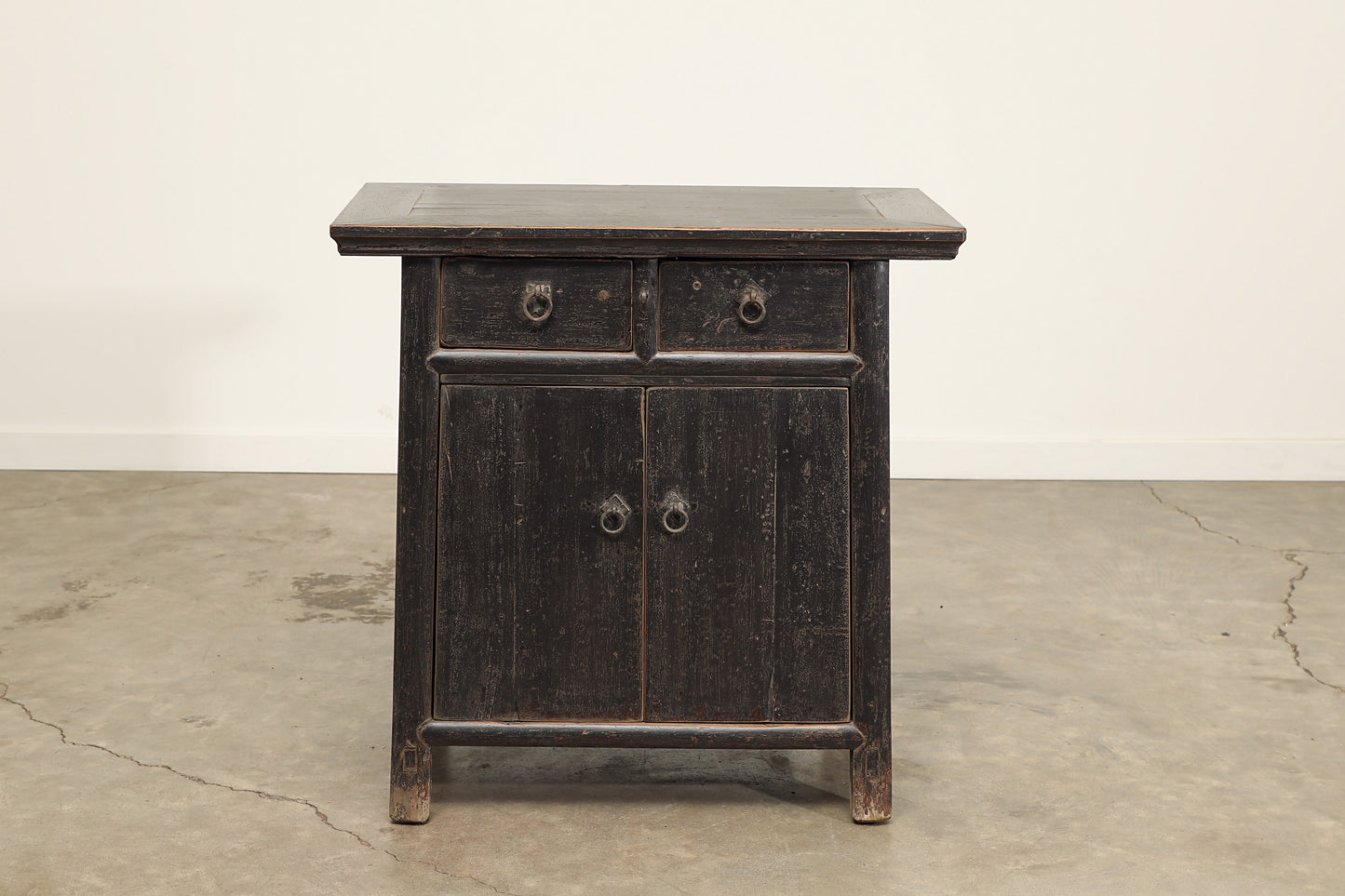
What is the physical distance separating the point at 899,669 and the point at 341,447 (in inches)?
87.6

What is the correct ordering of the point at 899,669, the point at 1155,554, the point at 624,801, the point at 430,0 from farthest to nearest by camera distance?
the point at 430,0 → the point at 1155,554 → the point at 899,669 → the point at 624,801

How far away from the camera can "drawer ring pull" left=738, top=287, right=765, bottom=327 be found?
2.03 meters

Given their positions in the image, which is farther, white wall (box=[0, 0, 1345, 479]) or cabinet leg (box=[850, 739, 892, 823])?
white wall (box=[0, 0, 1345, 479])

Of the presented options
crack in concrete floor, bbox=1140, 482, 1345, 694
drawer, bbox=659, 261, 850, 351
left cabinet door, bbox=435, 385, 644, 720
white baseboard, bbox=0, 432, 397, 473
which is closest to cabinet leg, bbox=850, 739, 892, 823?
left cabinet door, bbox=435, 385, 644, 720

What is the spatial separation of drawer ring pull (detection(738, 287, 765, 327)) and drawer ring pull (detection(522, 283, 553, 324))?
28cm

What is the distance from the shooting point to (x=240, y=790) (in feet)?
7.29

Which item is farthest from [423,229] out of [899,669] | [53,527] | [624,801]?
[53,527]

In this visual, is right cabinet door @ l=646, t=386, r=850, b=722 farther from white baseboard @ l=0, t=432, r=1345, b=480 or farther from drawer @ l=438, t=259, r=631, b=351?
white baseboard @ l=0, t=432, r=1345, b=480

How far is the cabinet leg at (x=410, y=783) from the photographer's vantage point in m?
2.11

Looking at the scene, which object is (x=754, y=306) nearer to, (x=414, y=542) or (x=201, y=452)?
(x=414, y=542)

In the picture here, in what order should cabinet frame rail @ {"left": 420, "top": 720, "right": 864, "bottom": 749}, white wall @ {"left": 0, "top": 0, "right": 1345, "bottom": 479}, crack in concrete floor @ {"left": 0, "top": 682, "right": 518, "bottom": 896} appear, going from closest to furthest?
1. crack in concrete floor @ {"left": 0, "top": 682, "right": 518, "bottom": 896}
2. cabinet frame rail @ {"left": 420, "top": 720, "right": 864, "bottom": 749}
3. white wall @ {"left": 0, "top": 0, "right": 1345, "bottom": 479}

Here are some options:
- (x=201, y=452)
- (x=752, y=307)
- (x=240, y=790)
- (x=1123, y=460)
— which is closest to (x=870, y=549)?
(x=752, y=307)

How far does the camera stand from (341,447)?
4398mm

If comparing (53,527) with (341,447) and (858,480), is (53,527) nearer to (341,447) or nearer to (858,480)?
(341,447)
